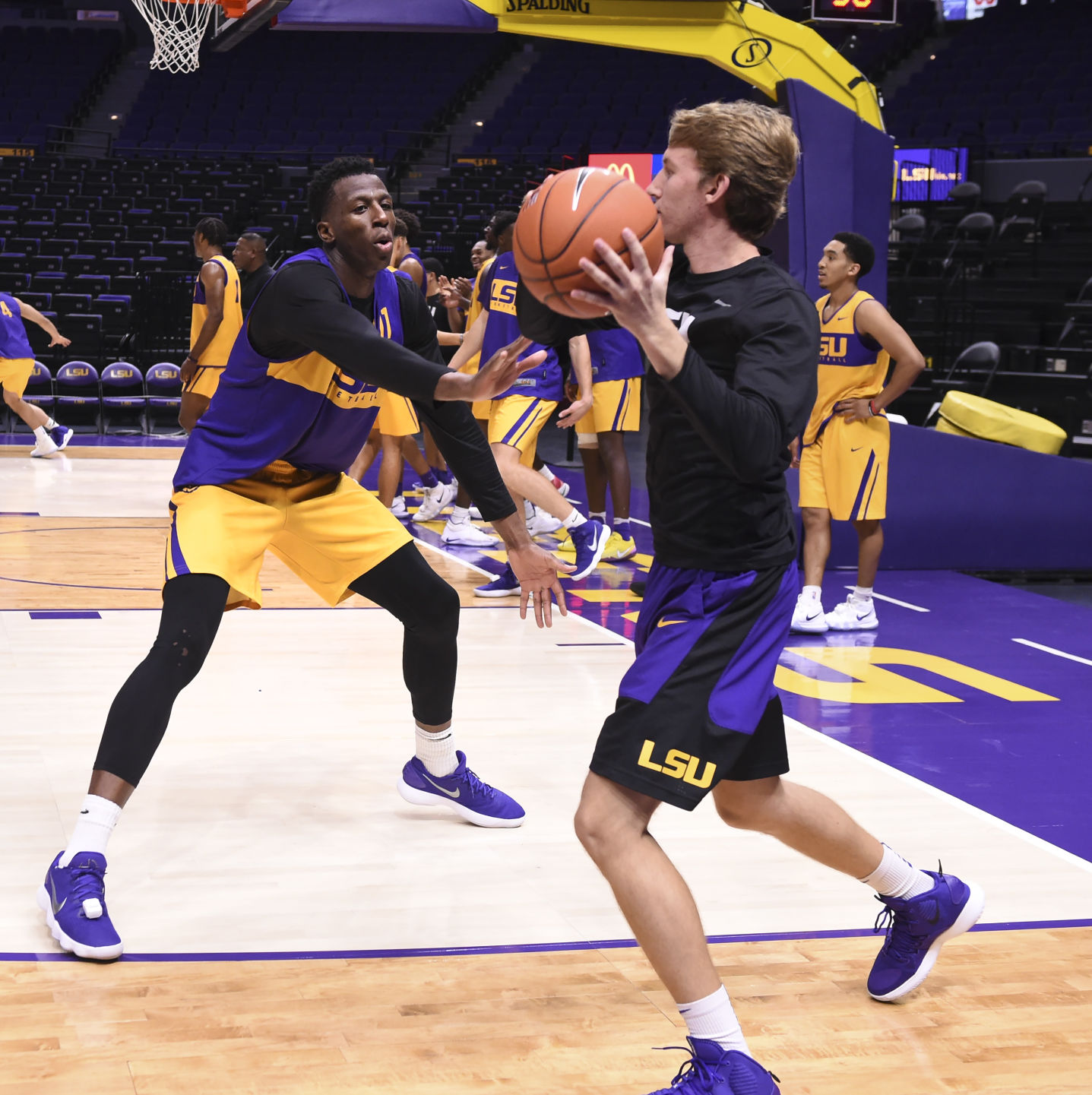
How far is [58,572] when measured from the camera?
7.16 metres

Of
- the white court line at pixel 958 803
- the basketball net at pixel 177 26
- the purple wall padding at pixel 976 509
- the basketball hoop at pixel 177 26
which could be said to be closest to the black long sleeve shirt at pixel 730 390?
the white court line at pixel 958 803

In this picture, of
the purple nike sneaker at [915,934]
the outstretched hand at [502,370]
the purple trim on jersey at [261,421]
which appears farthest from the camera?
the purple trim on jersey at [261,421]

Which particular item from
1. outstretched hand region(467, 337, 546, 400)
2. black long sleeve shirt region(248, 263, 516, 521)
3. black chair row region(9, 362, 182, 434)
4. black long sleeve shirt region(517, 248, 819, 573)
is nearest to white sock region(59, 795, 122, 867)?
black long sleeve shirt region(248, 263, 516, 521)

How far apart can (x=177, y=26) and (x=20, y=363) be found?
3.20 m

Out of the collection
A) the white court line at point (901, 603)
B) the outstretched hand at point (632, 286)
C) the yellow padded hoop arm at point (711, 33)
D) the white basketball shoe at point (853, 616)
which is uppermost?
the yellow padded hoop arm at point (711, 33)

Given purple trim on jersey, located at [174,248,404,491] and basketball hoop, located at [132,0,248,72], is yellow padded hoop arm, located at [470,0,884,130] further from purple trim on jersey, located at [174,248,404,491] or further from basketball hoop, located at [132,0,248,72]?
purple trim on jersey, located at [174,248,404,491]

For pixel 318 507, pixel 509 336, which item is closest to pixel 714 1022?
pixel 318 507

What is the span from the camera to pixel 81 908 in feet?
9.62

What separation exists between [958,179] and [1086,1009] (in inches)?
765

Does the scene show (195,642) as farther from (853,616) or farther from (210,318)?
(210,318)

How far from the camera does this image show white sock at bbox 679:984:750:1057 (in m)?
2.26

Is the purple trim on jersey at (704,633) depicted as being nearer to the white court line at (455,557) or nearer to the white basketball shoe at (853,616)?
the white basketball shoe at (853,616)

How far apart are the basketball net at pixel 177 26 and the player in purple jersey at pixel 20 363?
93.8 inches

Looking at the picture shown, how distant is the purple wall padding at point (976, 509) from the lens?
26.7 feet
